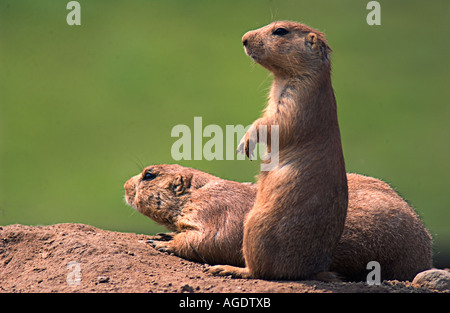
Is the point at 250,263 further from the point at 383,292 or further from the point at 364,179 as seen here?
the point at 364,179

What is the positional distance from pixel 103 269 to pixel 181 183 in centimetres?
141

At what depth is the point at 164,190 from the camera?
5344mm

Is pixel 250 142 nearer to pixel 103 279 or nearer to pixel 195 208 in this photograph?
pixel 195 208

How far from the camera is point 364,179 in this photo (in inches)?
205

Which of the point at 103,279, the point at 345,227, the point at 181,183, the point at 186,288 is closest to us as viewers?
the point at 186,288

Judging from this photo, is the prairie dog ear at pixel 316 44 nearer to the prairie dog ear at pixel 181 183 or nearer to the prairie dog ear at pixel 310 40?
the prairie dog ear at pixel 310 40

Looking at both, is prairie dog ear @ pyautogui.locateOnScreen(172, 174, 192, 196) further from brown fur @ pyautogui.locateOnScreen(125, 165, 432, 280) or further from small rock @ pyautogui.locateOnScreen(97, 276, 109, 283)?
small rock @ pyautogui.locateOnScreen(97, 276, 109, 283)

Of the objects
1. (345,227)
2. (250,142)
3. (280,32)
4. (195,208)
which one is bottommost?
(345,227)

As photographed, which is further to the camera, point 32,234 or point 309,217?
point 32,234

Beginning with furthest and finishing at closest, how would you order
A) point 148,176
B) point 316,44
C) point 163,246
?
point 148,176 < point 163,246 < point 316,44

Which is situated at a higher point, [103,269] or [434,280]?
[103,269]

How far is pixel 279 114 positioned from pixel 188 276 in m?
1.35

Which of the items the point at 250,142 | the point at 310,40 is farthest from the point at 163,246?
the point at 310,40

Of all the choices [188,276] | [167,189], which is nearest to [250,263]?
[188,276]
